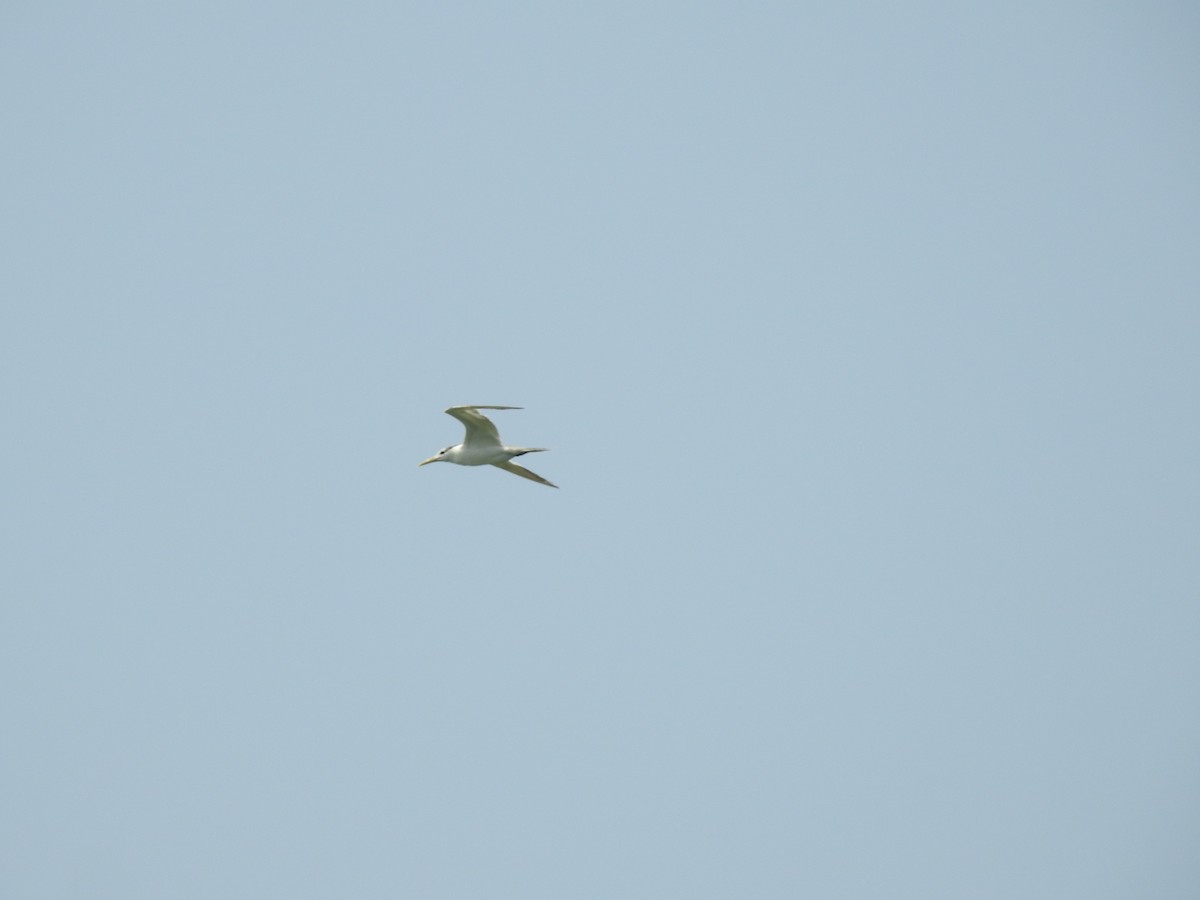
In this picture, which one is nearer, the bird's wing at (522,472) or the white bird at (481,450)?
the white bird at (481,450)

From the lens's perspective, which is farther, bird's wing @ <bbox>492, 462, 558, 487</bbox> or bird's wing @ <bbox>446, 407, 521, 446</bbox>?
bird's wing @ <bbox>492, 462, 558, 487</bbox>

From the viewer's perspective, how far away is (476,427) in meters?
29.5

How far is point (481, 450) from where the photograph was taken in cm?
3044

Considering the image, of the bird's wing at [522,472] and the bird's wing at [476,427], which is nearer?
the bird's wing at [476,427]

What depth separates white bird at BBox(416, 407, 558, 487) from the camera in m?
28.9

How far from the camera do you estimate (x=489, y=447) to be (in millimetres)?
30297

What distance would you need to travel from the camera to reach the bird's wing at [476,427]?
2848 centimetres

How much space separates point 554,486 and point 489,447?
1.67 meters

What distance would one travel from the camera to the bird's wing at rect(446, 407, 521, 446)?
93.5 ft

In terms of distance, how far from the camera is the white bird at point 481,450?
28.9 metres

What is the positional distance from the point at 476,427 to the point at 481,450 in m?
1.05

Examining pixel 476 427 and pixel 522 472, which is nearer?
pixel 476 427

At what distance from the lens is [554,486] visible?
30.8 metres
